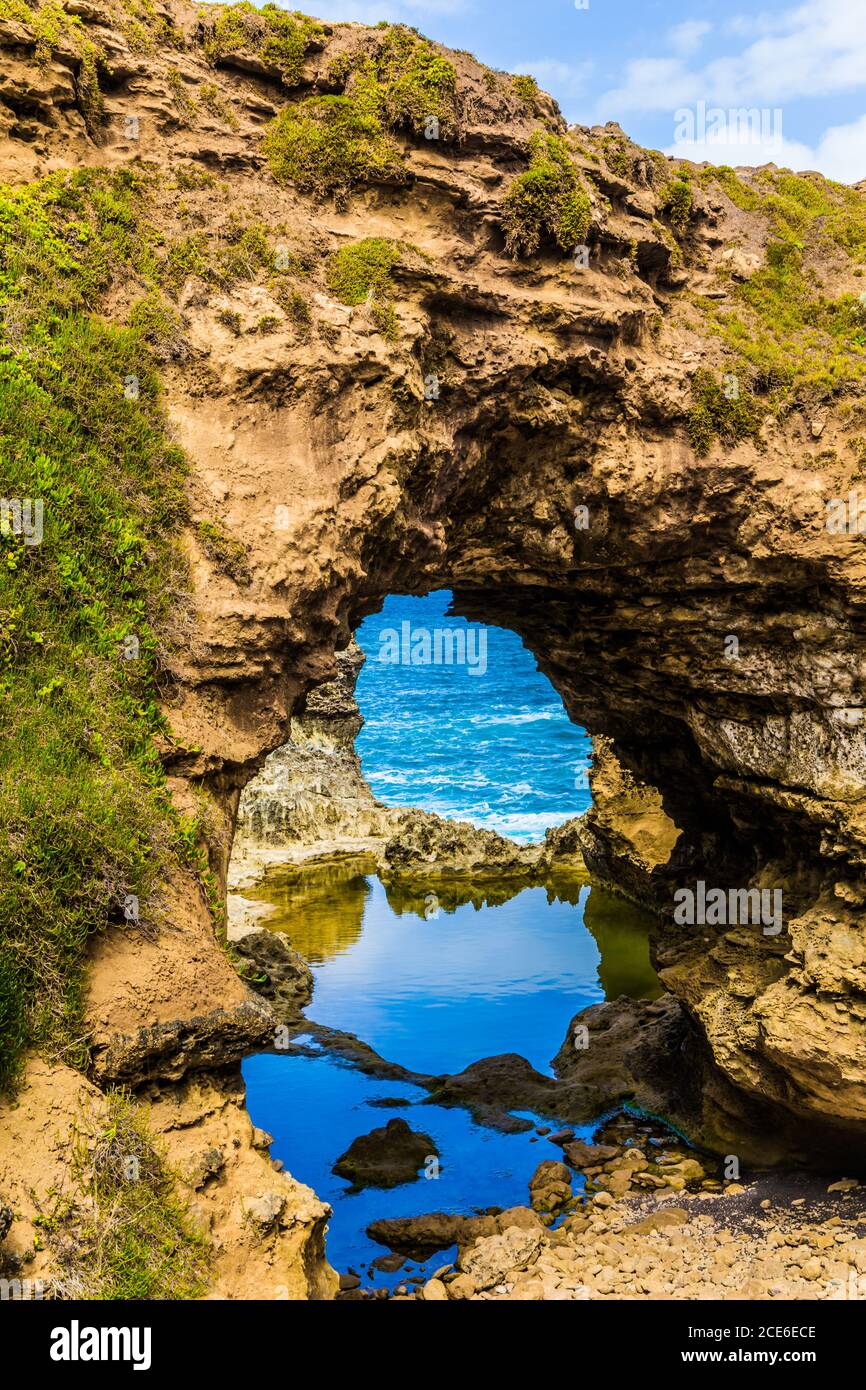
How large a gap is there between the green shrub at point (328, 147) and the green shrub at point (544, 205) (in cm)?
163

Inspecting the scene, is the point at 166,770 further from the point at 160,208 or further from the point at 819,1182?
the point at 819,1182

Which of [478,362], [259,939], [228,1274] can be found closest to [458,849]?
[259,939]

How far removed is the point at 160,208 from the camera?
11.6m

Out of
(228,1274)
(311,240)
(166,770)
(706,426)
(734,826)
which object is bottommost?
(228,1274)

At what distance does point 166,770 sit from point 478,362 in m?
6.74

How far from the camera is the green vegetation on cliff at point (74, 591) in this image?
7.98 m

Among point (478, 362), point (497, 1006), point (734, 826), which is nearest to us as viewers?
point (478, 362)

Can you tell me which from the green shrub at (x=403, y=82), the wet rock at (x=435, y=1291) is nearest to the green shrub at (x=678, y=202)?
the green shrub at (x=403, y=82)

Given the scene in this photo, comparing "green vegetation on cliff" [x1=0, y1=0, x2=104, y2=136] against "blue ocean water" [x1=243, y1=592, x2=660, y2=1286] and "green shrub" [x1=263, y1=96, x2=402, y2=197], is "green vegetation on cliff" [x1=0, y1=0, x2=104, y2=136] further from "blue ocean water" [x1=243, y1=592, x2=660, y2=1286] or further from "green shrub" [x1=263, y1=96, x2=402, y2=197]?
"blue ocean water" [x1=243, y1=592, x2=660, y2=1286]

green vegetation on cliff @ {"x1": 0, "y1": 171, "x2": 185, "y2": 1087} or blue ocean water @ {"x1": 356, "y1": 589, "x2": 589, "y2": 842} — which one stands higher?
green vegetation on cliff @ {"x1": 0, "y1": 171, "x2": 185, "y2": 1087}

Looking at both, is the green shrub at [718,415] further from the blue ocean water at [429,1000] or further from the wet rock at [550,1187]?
the blue ocean water at [429,1000]

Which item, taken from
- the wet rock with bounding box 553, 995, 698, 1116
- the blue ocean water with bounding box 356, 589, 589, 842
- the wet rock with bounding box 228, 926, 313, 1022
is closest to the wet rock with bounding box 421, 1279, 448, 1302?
the wet rock with bounding box 553, 995, 698, 1116

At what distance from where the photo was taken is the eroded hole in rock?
48.8ft

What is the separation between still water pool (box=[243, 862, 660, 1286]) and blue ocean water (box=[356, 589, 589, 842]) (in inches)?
558
